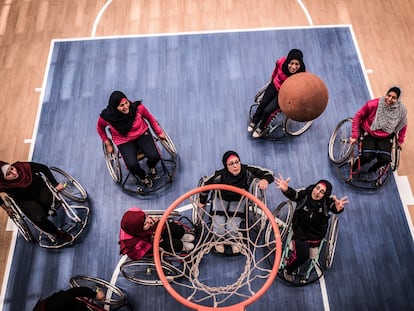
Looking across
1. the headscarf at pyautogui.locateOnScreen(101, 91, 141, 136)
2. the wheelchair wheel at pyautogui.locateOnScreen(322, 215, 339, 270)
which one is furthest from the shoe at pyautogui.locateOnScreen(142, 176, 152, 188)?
the wheelchair wheel at pyautogui.locateOnScreen(322, 215, 339, 270)

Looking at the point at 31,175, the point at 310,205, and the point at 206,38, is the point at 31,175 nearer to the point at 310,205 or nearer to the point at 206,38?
the point at 310,205

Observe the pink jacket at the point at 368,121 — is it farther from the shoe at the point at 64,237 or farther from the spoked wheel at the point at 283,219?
the shoe at the point at 64,237

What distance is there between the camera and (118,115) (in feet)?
13.4

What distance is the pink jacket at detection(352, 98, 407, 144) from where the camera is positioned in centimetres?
412

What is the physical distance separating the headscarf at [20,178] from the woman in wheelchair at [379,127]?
3404 millimetres

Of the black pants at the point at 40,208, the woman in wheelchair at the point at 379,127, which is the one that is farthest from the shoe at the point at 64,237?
the woman in wheelchair at the point at 379,127

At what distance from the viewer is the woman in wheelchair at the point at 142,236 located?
3.44 meters

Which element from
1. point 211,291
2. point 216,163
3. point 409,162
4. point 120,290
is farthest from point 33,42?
point 409,162

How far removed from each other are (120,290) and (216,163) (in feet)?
5.94

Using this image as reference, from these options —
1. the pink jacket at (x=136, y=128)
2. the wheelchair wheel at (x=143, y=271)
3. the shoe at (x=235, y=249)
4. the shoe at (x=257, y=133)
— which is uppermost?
the shoe at (x=257, y=133)

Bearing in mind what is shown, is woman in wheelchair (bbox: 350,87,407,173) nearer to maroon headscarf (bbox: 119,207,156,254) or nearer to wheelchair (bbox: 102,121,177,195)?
wheelchair (bbox: 102,121,177,195)

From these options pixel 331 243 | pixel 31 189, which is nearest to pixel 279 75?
pixel 331 243

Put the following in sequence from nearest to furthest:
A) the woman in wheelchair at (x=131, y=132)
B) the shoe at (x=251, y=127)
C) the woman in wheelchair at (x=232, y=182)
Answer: the woman in wheelchair at (x=232, y=182) → the woman in wheelchair at (x=131, y=132) → the shoe at (x=251, y=127)

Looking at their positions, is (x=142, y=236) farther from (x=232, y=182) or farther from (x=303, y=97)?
(x=303, y=97)
